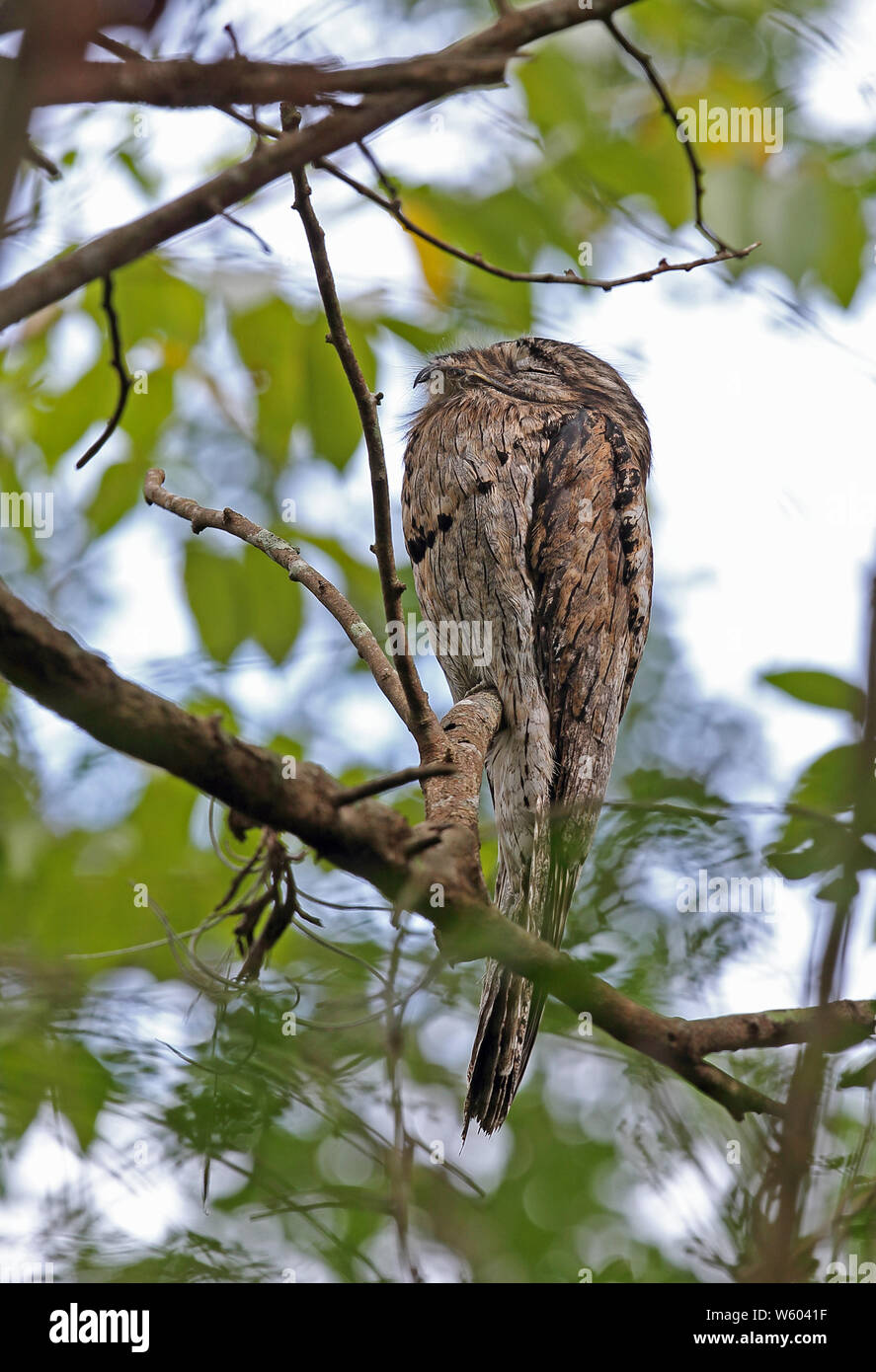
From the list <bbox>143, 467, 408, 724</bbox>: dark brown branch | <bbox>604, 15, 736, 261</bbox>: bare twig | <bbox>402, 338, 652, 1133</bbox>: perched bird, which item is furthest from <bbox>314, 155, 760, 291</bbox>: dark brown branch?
<bbox>402, 338, 652, 1133</bbox>: perched bird

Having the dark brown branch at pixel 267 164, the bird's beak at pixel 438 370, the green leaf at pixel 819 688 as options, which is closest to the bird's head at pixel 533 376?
the bird's beak at pixel 438 370

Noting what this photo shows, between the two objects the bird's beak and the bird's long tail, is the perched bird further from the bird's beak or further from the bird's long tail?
the bird's long tail

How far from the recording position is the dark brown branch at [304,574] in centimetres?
242

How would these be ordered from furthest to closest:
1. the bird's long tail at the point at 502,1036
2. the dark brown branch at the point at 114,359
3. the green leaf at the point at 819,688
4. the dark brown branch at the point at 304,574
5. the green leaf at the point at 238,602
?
the green leaf at the point at 238,602
the bird's long tail at the point at 502,1036
the dark brown branch at the point at 304,574
the green leaf at the point at 819,688
the dark brown branch at the point at 114,359

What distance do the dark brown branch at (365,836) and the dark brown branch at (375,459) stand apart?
0.34 m

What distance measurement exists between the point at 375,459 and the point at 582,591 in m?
1.67

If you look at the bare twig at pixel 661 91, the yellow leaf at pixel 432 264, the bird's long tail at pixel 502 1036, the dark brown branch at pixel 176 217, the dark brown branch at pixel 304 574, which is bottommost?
the bird's long tail at pixel 502 1036

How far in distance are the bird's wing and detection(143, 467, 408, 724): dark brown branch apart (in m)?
1.14

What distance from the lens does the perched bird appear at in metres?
3.47

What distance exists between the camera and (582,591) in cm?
362

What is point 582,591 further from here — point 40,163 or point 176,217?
point 176,217

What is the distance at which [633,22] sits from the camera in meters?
4.12

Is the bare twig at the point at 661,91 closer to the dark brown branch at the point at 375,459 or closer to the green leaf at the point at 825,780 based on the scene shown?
the dark brown branch at the point at 375,459
